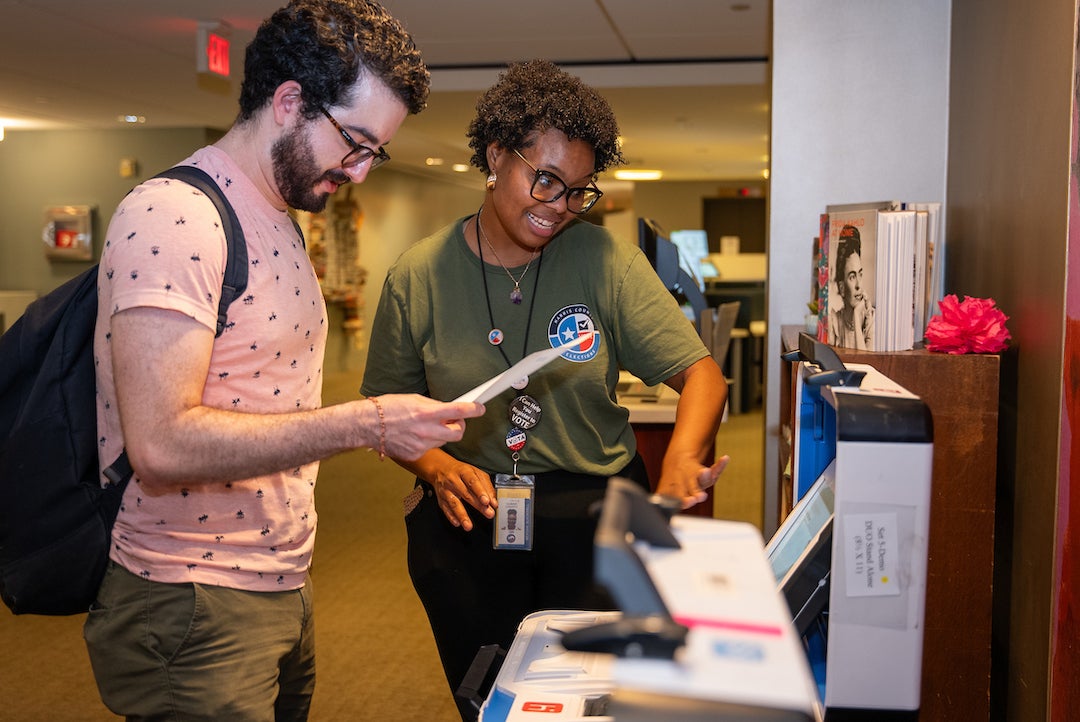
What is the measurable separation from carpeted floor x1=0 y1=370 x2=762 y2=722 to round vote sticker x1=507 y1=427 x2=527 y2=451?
1.67 m

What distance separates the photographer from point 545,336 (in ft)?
6.13

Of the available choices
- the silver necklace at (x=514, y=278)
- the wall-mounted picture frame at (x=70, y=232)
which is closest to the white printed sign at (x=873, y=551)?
the silver necklace at (x=514, y=278)

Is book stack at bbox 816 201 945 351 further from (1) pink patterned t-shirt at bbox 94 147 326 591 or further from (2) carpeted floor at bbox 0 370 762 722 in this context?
(2) carpeted floor at bbox 0 370 762 722

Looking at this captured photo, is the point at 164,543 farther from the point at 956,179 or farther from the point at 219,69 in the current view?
the point at 219,69

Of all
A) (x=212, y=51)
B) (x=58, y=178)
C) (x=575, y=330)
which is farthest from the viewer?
(x=58, y=178)

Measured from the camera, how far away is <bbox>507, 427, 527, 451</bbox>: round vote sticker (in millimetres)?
1849

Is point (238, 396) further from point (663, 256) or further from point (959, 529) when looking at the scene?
point (663, 256)

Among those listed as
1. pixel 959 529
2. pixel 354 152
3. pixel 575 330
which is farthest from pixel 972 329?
pixel 354 152

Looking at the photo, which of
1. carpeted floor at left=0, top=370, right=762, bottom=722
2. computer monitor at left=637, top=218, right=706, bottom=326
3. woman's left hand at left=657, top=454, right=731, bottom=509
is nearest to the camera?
woman's left hand at left=657, top=454, right=731, bottom=509

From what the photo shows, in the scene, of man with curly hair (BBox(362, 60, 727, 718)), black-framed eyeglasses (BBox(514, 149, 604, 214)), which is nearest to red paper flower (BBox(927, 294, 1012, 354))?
man with curly hair (BBox(362, 60, 727, 718))

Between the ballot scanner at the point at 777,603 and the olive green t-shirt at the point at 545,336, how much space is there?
0.42m

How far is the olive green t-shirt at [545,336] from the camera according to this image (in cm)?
186

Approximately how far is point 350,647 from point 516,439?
2.26 meters

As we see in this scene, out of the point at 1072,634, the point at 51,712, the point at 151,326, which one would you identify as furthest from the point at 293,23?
the point at 51,712
